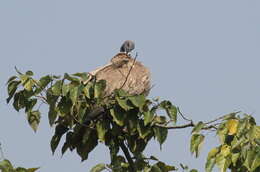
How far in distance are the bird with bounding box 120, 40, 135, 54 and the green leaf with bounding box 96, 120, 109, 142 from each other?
4.48m

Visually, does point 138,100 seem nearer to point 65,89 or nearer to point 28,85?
point 65,89

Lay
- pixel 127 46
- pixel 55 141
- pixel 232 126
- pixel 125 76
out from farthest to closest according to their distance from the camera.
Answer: pixel 127 46
pixel 125 76
pixel 55 141
pixel 232 126

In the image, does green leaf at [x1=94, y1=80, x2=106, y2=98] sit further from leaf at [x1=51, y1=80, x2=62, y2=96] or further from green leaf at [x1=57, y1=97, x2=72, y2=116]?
leaf at [x1=51, y1=80, x2=62, y2=96]

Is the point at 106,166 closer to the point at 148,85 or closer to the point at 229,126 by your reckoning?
the point at 229,126

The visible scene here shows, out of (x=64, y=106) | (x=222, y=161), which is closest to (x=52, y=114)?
(x=64, y=106)

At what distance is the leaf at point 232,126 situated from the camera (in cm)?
769

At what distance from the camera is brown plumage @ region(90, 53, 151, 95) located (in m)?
11.4

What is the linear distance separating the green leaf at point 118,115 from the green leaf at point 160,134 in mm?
377

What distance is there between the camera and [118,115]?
28.1 feet

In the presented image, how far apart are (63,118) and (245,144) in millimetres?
2353

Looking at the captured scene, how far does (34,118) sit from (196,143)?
1.96 metres

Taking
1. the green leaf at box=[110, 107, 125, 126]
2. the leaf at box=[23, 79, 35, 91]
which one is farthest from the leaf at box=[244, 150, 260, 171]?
the leaf at box=[23, 79, 35, 91]

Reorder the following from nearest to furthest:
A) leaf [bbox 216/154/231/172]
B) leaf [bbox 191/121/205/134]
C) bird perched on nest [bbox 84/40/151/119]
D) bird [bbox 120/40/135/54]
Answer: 1. leaf [bbox 216/154/231/172]
2. leaf [bbox 191/121/205/134]
3. bird perched on nest [bbox 84/40/151/119]
4. bird [bbox 120/40/135/54]

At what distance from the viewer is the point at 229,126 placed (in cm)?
774
